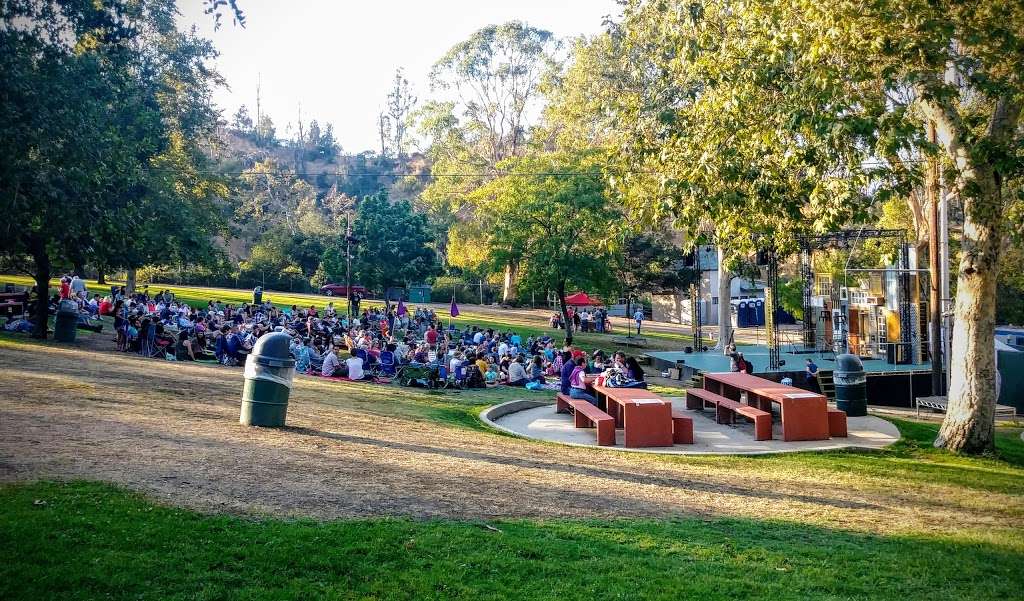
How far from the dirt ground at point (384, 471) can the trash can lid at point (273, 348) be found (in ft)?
3.26

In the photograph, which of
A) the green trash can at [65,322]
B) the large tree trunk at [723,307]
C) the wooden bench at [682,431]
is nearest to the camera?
the wooden bench at [682,431]

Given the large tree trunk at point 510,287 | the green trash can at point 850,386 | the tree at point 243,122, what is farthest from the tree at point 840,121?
the tree at point 243,122

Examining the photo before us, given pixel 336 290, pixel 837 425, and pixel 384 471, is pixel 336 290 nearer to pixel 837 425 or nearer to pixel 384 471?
pixel 837 425

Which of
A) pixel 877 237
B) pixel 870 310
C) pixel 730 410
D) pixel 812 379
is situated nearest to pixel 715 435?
pixel 730 410

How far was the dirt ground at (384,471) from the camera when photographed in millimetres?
7449

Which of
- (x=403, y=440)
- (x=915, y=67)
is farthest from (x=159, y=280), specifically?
(x=915, y=67)

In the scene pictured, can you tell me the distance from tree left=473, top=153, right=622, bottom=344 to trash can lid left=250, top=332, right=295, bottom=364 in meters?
26.3

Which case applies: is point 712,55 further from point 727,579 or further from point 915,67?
point 727,579

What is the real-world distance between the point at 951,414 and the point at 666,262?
31709 millimetres

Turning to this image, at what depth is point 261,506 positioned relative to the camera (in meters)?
6.93

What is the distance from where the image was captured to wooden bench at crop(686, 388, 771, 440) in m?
13.3

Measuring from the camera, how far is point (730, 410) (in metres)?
15.2

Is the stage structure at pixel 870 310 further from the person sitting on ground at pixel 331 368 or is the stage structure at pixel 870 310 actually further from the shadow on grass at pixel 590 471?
the shadow on grass at pixel 590 471

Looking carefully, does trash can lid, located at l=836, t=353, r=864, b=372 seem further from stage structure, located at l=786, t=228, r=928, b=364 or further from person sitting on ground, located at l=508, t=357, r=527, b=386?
stage structure, located at l=786, t=228, r=928, b=364
